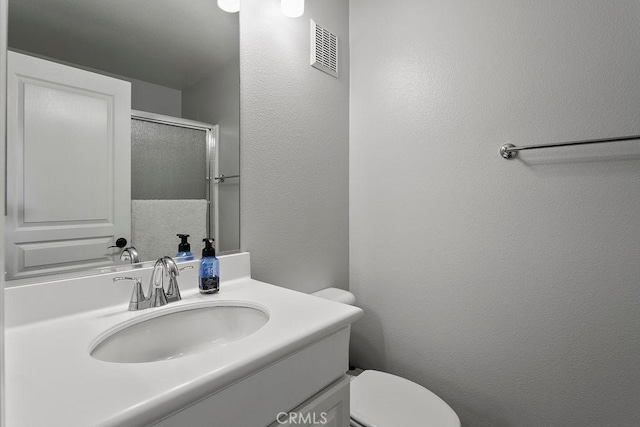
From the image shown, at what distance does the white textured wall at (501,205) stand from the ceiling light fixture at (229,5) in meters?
0.71

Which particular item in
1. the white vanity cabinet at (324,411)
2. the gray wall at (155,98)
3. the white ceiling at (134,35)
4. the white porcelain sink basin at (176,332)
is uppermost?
the white ceiling at (134,35)

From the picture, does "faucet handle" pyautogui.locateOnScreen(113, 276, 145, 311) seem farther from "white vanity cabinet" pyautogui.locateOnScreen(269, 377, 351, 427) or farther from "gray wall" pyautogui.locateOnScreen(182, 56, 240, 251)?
"white vanity cabinet" pyautogui.locateOnScreen(269, 377, 351, 427)

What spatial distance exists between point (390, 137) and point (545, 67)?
25.1 inches

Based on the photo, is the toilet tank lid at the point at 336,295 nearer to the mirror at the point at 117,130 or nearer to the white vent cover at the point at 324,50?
the mirror at the point at 117,130

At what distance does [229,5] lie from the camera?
1133 millimetres

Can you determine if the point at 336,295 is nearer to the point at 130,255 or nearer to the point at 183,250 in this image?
the point at 183,250

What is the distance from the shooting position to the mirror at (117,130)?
756 millimetres

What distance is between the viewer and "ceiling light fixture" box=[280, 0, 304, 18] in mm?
1250

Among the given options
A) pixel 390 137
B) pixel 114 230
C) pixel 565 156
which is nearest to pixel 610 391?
pixel 565 156

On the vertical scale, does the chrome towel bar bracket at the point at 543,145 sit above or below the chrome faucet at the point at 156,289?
above

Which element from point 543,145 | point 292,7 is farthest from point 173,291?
point 543,145

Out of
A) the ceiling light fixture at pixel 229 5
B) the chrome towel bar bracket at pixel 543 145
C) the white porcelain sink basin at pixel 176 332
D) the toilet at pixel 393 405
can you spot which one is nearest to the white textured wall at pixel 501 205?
the chrome towel bar bracket at pixel 543 145

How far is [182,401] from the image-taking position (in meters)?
0.49

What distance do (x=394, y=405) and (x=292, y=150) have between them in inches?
41.7
